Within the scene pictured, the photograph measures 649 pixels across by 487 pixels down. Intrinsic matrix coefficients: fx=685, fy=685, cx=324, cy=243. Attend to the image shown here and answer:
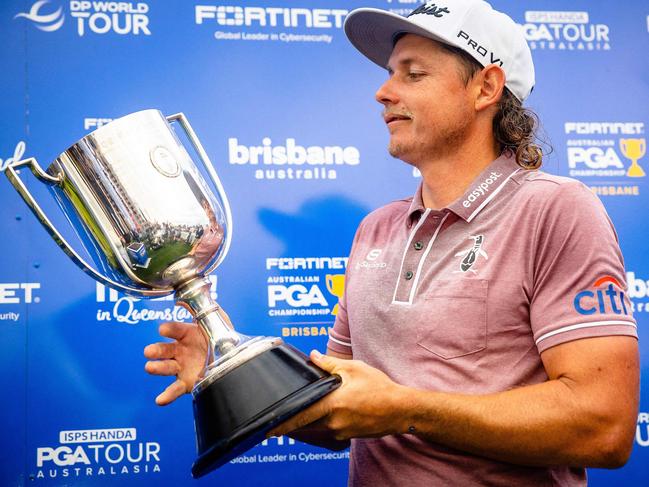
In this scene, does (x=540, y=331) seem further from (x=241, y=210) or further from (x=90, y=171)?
(x=241, y=210)

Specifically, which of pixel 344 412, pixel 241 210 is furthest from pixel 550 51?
pixel 344 412

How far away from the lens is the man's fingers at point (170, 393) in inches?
42.6

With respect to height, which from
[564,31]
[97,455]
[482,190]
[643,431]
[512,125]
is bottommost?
[643,431]

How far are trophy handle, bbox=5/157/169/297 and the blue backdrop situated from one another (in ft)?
3.28

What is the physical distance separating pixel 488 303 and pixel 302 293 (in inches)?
44.6

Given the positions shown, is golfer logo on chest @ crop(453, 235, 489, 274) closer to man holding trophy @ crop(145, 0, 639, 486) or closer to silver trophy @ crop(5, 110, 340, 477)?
man holding trophy @ crop(145, 0, 639, 486)

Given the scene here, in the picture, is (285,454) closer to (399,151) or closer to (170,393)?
(170,393)

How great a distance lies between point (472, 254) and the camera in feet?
3.57

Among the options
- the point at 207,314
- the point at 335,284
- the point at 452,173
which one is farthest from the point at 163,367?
the point at 335,284

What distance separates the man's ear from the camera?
126 centimetres

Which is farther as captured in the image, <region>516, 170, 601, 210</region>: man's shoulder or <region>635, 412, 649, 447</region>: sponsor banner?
<region>635, 412, 649, 447</region>: sponsor banner

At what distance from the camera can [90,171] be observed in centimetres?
99

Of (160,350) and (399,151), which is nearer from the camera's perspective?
(160,350)

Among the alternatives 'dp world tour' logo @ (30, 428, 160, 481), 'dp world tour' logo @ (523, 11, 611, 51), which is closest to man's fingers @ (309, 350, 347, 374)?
'dp world tour' logo @ (30, 428, 160, 481)
